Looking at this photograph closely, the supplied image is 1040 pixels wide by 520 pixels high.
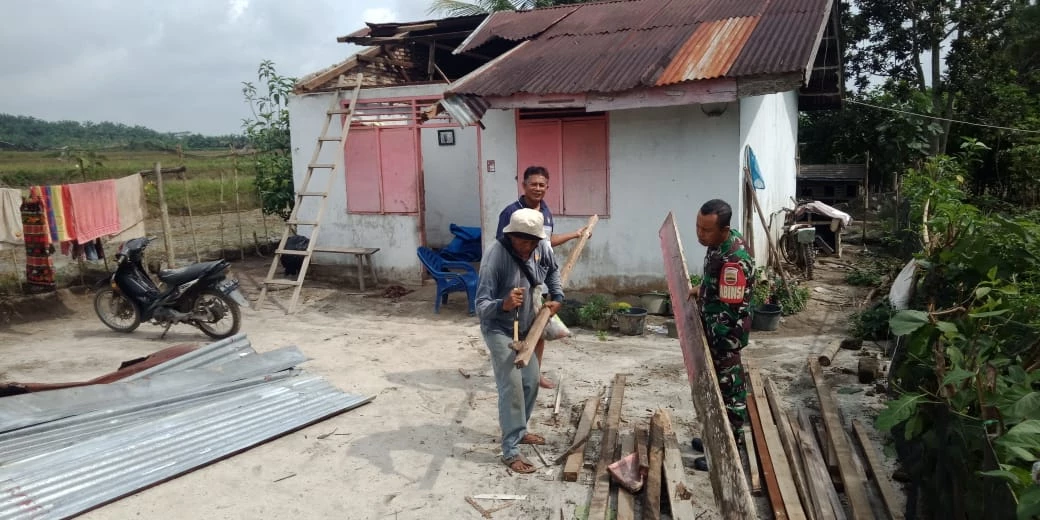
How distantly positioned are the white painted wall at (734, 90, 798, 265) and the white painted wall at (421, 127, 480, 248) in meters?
4.49

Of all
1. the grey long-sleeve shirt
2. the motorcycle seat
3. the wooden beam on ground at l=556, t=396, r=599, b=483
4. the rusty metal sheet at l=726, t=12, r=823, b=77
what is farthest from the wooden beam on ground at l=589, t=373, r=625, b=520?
the motorcycle seat

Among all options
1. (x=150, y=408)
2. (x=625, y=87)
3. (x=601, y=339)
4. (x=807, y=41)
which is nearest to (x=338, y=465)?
(x=150, y=408)

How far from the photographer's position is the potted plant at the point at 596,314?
7.27m

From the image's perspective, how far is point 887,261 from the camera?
1003 centimetres

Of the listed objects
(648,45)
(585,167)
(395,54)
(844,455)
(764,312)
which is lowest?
(844,455)

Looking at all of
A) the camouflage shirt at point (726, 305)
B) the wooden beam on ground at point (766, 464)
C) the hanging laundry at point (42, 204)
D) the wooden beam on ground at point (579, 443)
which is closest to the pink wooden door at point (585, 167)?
the wooden beam on ground at point (579, 443)

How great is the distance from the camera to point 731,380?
3.86 metres

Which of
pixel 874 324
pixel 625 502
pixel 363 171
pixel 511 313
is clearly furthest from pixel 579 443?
pixel 363 171

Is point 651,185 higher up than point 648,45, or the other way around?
point 648,45

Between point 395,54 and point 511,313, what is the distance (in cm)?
852

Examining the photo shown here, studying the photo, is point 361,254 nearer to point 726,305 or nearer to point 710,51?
point 710,51

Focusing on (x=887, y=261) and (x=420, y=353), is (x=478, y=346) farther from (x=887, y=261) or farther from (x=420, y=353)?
(x=887, y=261)

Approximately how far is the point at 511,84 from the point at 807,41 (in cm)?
318

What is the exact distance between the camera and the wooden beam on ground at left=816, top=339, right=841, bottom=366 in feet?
19.2
